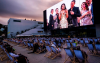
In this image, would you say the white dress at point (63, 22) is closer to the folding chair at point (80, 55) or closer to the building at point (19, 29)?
the building at point (19, 29)

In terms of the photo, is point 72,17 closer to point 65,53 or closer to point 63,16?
point 63,16

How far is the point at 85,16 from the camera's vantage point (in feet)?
68.7

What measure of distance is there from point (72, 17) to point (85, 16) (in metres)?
4.44

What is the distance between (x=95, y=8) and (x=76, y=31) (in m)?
13.6

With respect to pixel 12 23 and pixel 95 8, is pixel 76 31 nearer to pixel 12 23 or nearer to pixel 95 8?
pixel 95 8

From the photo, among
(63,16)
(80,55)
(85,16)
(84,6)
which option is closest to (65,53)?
(80,55)

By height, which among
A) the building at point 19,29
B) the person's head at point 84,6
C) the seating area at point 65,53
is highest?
the person's head at point 84,6

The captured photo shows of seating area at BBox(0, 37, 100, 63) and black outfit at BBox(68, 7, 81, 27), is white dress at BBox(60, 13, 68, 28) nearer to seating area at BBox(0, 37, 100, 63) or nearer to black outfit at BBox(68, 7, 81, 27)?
black outfit at BBox(68, 7, 81, 27)

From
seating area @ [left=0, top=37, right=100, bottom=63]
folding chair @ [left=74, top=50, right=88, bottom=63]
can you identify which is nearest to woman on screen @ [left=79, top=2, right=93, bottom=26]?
seating area @ [left=0, top=37, right=100, bottom=63]

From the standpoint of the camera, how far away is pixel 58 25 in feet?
96.5

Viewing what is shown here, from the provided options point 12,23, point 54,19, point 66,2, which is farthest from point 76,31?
point 12,23

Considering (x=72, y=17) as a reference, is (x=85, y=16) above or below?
below

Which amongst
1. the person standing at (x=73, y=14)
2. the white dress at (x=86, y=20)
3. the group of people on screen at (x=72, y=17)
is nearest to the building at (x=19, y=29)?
the group of people on screen at (x=72, y=17)

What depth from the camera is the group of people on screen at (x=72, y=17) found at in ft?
66.6
